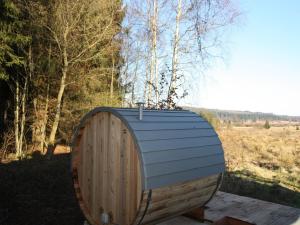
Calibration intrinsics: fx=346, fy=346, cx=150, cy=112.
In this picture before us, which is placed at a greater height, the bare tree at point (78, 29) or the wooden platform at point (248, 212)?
the bare tree at point (78, 29)

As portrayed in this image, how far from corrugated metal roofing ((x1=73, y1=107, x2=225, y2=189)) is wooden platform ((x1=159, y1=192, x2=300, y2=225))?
84cm

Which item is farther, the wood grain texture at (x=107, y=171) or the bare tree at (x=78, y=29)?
A: the bare tree at (x=78, y=29)

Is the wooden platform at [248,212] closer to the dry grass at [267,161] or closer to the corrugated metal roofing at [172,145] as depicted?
the corrugated metal roofing at [172,145]

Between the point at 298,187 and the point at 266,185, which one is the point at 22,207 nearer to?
the point at 266,185

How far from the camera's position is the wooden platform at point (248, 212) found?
5.22m

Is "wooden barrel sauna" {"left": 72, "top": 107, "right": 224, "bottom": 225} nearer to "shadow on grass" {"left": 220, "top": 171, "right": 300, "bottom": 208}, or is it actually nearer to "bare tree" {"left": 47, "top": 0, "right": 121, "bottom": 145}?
"shadow on grass" {"left": 220, "top": 171, "right": 300, "bottom": 208}

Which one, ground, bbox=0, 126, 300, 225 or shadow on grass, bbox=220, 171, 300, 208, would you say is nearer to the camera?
ground, bbox=0, 126, 300, 225

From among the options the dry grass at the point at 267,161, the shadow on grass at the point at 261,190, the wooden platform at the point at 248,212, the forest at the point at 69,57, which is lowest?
the dry grass at the point at 267,161

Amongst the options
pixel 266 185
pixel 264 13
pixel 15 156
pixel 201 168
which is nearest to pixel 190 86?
pixel 264 13

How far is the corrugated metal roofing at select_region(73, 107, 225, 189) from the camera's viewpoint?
3971mm

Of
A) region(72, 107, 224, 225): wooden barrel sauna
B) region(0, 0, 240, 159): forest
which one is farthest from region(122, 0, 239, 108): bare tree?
region(72, 107, 224, 225): wooden barrel sauna

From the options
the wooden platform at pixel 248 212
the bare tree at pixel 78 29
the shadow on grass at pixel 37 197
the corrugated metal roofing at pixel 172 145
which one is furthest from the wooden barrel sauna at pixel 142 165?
the bare tree at pixel 78 29

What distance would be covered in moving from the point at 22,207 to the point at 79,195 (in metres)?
2.15

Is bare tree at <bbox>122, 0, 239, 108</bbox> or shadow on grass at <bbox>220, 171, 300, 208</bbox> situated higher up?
bare tree at <bbox>122, 0, 239, 108</bbox>
